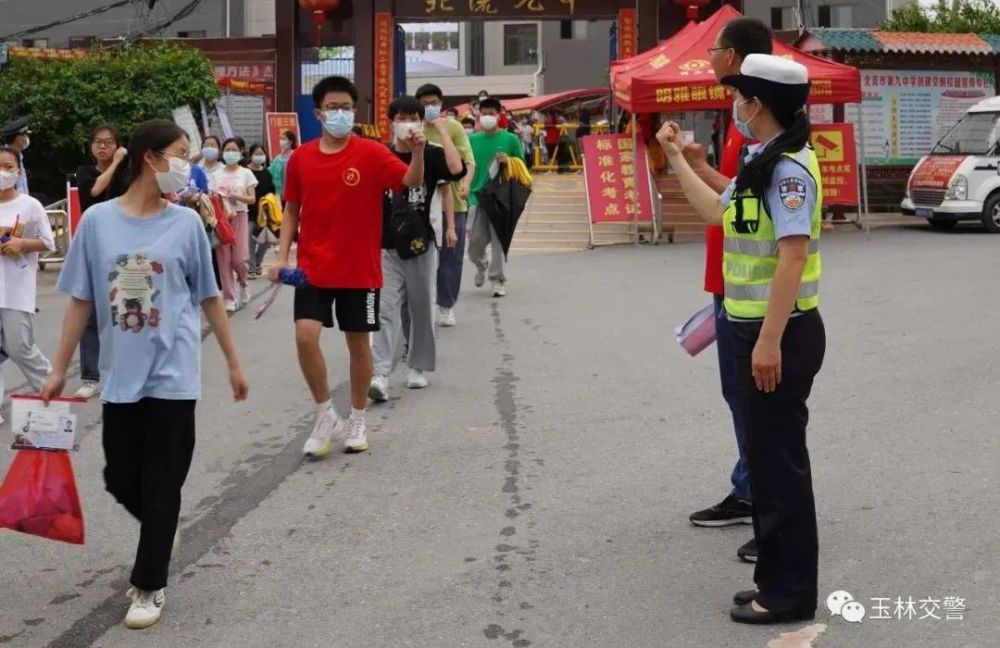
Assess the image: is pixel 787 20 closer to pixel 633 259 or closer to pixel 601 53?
pixel 601 53

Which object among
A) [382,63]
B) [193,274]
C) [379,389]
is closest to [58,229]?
[382,63]

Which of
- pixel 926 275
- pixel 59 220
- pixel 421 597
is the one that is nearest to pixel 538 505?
pixel 421 597

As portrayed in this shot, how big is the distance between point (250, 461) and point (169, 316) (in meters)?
2.43

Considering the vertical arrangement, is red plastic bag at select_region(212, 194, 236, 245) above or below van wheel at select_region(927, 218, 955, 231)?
above

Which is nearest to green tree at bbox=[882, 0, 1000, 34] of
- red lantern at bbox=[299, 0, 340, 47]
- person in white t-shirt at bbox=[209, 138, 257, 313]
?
red lantern at bbox=[299, 0, 340, 47]

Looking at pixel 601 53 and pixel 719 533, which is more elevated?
pixel 601 53

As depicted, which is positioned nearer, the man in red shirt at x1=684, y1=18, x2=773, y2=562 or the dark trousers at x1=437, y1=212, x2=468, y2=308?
the man in red shirt at x1=684, y1=18, x2=773, y2=562

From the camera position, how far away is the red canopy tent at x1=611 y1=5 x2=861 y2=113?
55.1 ft

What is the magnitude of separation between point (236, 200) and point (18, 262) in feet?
19.4

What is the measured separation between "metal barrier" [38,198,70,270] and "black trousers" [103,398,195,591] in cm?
1237

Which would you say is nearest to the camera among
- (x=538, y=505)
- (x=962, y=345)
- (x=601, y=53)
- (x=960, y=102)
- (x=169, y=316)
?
(x=169, y=316)

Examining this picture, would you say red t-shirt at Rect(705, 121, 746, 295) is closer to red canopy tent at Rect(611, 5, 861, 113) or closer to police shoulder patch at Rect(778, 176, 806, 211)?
police shoulder patch at Rect(778, 176, 806, 211)

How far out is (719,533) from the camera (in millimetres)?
5324

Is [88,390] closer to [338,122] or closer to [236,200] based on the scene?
[338,122]
